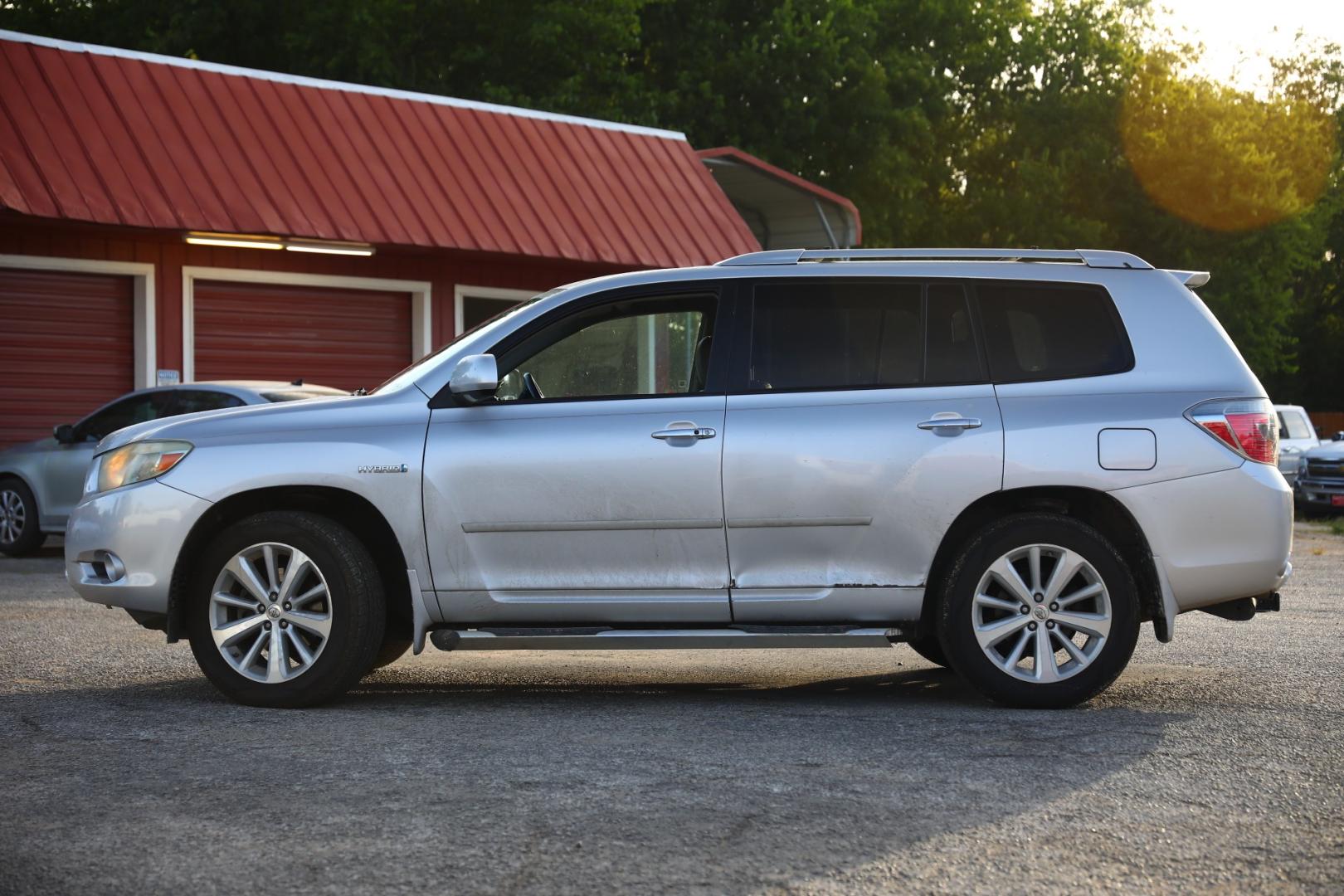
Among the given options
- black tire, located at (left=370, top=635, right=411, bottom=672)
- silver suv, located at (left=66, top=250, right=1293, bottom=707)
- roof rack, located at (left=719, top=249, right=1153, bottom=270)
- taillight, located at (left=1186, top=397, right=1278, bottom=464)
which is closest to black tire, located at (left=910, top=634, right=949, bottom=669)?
silver suv, located at (left=66, top=250, right=1293, bottom=707)

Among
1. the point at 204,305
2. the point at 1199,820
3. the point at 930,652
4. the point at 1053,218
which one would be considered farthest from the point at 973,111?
the point at 1199,820

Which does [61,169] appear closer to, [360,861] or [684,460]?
[684,460]

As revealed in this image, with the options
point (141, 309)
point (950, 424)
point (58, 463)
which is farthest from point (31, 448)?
point (950, 424)

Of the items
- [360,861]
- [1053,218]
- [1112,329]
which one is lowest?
[360,861]

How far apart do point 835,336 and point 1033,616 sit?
1.44 metres

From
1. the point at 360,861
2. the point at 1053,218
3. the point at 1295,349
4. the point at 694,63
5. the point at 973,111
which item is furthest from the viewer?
the point at 1295,349

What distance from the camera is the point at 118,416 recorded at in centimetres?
1589

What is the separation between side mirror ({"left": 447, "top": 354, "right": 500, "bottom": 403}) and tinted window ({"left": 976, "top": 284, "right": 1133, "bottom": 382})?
83.0 inches

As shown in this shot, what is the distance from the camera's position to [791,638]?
267 inches

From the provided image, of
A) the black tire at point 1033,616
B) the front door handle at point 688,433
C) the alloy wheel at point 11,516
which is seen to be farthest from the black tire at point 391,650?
the alloy wheel at point 11,516

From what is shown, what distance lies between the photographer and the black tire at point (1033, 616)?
6.86m

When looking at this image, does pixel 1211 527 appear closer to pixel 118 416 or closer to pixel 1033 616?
pixel 1033 616

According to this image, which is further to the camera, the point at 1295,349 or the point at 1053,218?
the point at 1295,349

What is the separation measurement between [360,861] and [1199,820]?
2.42 meters
